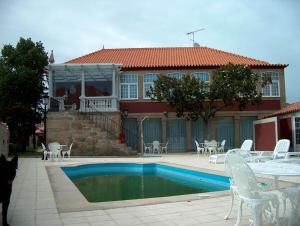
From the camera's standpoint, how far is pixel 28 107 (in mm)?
27828

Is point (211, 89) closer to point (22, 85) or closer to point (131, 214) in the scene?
point (22, 85)

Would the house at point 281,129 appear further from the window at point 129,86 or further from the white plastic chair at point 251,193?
the white plastic chair at point 251,193

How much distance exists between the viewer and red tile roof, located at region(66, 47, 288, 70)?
26828mm

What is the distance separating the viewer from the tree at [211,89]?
906 inches

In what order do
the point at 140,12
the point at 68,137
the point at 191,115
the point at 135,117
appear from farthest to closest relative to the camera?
the point at 135,117 → the point at 191,115 → the point at 68,137 → the point at 140,12

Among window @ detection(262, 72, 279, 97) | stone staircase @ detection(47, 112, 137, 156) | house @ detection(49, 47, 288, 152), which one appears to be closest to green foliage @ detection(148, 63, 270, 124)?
house @ detection(49, 47, 288, 152)

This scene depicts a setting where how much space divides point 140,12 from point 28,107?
17.9 m

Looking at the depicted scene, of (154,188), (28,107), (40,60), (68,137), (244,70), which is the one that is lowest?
(154,188)

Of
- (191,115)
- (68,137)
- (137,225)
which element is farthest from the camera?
(191,115)

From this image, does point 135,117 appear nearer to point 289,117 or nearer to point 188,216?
point 289,117

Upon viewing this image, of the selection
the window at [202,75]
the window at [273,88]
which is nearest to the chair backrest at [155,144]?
the window at [202,75]

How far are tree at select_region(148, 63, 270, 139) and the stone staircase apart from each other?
4301 mm

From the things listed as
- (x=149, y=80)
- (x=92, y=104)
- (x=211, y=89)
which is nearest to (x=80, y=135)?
(x=92, y=104)

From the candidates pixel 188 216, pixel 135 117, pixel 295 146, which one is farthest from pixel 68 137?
pixel 188 216
